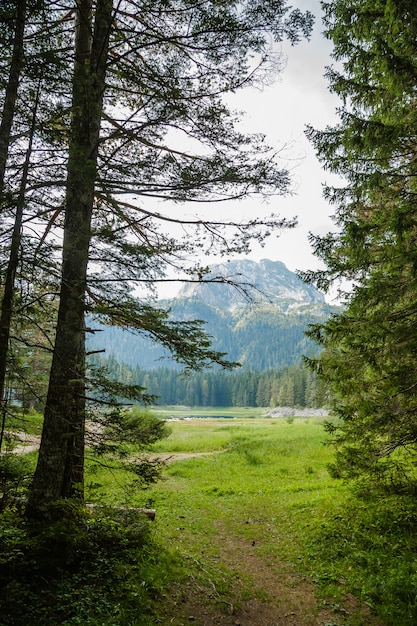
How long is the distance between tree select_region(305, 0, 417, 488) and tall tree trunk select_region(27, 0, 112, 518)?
14.5ft

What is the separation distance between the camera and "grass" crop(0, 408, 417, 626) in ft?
14.7

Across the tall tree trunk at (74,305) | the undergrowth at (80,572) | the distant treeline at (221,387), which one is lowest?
the distant treeline at (221,387)

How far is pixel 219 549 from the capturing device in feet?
24.0

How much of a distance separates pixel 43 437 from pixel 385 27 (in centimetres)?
894

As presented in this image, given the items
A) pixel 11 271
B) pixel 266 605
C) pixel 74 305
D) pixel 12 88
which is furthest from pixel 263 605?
pixel 12 88

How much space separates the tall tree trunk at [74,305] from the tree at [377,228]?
4430 millimetres

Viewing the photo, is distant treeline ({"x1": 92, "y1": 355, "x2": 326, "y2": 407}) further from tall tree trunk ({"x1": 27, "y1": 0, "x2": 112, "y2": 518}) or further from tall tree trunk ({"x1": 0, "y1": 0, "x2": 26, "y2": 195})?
tall tree trunk ({"x1": 0, "y1": 0, "x2": 26, "y2": 195})

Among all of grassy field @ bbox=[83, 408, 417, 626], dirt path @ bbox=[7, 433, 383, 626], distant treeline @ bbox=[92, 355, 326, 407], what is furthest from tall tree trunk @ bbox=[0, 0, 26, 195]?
distant treeline @ bbox=[92, 355, 326, 407]

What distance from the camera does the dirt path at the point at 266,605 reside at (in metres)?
4.74

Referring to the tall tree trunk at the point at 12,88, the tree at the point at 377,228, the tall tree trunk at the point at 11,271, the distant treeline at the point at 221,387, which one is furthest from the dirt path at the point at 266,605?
the distant treeline at the point at 221,387

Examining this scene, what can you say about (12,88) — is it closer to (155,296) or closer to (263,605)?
(155,296)

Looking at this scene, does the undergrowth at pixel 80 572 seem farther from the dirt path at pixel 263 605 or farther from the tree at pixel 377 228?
the tree at pixel 377 228

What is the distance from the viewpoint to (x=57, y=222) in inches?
306

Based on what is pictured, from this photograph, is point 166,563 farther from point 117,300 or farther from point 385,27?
point 385,27
